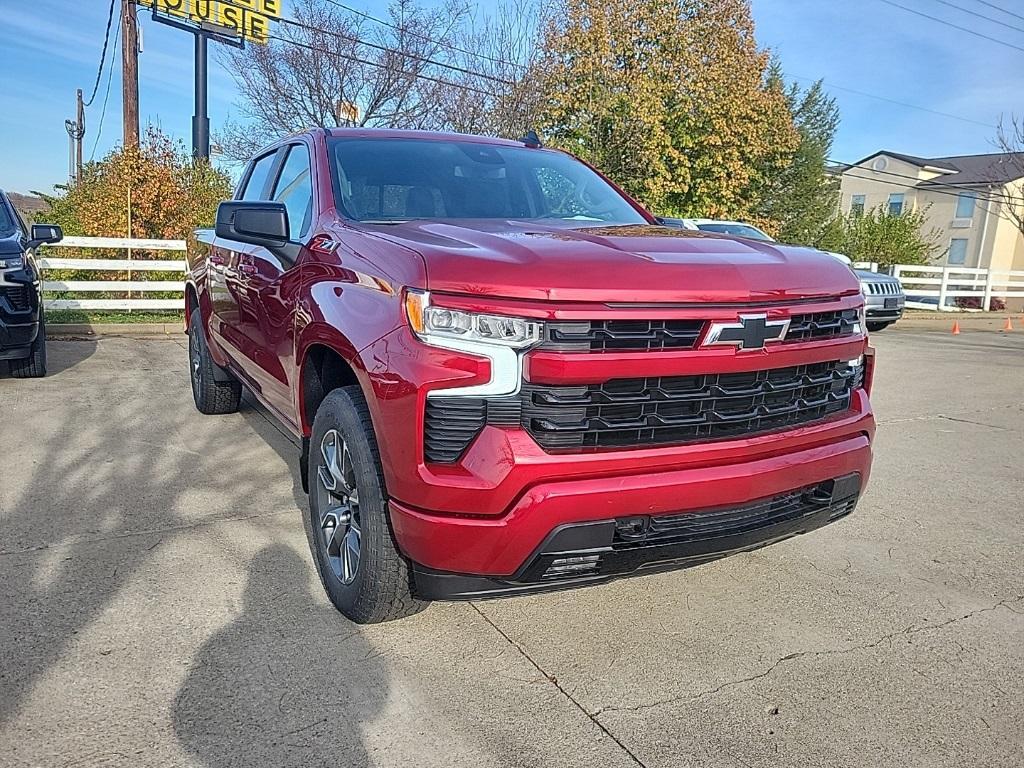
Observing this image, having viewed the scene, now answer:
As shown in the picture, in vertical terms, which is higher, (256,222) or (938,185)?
(938,185)

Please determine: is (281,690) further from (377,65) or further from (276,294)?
(377,65)

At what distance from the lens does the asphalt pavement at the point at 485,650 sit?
2.29 metres

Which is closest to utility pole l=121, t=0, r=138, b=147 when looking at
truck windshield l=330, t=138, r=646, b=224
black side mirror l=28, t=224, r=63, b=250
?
black side mirror l=28, t=224, r=63, b=250

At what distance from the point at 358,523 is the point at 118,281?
11.3 m

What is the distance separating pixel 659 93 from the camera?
61.9ft

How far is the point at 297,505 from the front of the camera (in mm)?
4168

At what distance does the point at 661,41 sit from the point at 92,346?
48.8 feet

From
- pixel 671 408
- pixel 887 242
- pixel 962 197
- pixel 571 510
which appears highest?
pixel 962 197

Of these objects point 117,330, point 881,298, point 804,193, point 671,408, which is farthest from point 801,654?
point 804,193

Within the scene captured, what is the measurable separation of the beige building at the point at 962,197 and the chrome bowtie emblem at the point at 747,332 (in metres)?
43.5

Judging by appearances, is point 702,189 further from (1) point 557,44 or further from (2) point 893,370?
(2) point 893,370

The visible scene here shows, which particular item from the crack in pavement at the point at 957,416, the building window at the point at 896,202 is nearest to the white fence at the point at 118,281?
the crack in pavement at the point at 957,416

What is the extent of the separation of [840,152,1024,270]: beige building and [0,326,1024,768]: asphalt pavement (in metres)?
42.8

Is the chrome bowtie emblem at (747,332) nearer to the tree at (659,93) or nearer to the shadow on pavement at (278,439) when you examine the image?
the shadow on pavement at (278,439)
